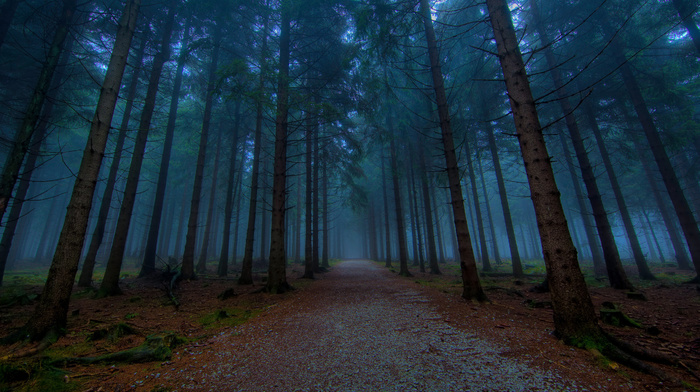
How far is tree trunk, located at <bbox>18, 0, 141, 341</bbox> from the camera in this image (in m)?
3.56

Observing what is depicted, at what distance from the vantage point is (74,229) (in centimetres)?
396

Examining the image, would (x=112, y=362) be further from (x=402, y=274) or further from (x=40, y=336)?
(x=402, y=274)

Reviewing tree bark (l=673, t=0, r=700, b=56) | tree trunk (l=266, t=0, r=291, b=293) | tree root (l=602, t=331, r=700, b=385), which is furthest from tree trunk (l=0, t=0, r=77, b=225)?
tree bark (l=673, t=0, r=700, b=56)

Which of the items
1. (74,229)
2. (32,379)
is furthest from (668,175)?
(74,229)

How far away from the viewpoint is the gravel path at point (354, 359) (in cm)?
231

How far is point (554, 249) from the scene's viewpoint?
3.33 m

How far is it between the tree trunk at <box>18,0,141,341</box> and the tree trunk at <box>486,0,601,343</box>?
22.8 ft

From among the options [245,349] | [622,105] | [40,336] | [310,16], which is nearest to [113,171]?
[40,336]

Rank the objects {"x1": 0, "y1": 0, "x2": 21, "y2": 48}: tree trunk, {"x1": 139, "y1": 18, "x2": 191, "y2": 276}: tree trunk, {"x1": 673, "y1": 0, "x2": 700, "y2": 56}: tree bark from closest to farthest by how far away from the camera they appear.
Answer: {"x1": 0, "y1": 0, "x2": 21, "y2": 48}: tree trunk, {"x1": 673, "y1": 0, "x2": 700, "y2": 56}: tree bark, {"x1": 139, "y1": 18, "x2": 191, "y2": 276}: tree trunk

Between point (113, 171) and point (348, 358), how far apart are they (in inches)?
541

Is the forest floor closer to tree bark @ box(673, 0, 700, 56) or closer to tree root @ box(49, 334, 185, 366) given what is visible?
tree root @ box(49, 334, 185, 366)

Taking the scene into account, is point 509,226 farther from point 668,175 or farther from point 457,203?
point 457,203

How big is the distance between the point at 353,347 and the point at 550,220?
332cm

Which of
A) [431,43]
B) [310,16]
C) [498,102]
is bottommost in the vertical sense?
[431,43]
